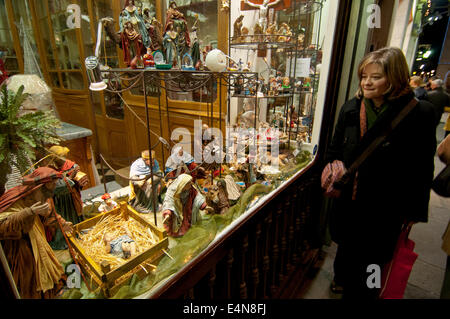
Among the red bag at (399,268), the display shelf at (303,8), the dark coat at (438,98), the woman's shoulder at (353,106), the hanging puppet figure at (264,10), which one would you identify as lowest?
the red bag at (399,268)

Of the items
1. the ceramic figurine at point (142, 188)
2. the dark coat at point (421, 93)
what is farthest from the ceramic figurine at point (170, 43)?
the dark coat at point (421, 93)

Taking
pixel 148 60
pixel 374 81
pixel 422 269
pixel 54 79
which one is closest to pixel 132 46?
pixel 148 60

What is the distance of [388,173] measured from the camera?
1400mm

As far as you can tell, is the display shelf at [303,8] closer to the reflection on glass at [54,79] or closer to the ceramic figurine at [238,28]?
the ceramic figurine at [238,28]

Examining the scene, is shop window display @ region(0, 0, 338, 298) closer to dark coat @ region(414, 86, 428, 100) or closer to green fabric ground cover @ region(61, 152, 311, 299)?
green fabric ground cover @ region(61, 152, 311, 299)

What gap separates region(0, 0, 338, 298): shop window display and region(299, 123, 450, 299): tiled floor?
1175mm

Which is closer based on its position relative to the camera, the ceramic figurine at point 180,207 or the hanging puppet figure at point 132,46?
the hanging puppet figure at point 132,46

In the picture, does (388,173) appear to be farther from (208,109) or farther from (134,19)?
(134,19)

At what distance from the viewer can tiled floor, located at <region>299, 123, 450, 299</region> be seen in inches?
84.7

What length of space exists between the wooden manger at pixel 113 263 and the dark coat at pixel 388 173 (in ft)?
4.08

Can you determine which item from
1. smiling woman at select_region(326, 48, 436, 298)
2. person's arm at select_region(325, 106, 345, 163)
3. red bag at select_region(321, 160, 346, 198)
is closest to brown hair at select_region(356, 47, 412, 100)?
smiling woman at select_region(326, 48, 436, 298)

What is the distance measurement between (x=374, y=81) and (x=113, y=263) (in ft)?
4.93

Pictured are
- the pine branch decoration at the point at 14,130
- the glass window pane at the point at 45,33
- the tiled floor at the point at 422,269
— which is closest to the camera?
the pine branch decoration at the point at 14,130

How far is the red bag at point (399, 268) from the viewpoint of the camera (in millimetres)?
1586
